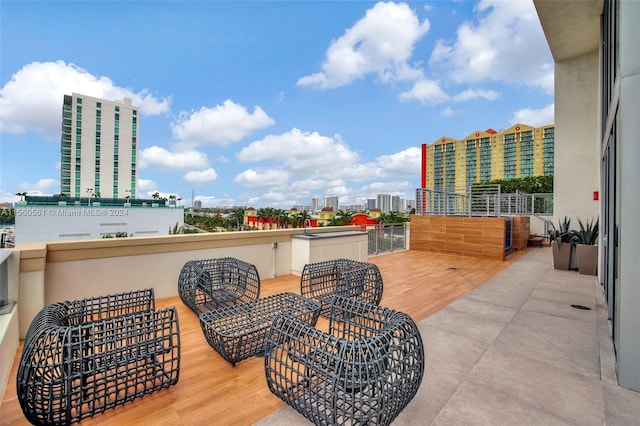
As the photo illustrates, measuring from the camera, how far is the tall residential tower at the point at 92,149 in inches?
2351

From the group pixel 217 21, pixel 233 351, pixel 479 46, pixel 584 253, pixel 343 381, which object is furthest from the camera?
pixel 479 46

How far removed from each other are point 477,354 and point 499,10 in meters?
9.29

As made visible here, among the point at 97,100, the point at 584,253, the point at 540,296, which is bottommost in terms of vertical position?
the point at 540,296

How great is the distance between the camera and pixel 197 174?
97.7 ft

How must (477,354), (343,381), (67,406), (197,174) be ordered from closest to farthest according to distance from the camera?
1. (343,381)
2. (67,406)
3. (477,354)
4. (197,174)

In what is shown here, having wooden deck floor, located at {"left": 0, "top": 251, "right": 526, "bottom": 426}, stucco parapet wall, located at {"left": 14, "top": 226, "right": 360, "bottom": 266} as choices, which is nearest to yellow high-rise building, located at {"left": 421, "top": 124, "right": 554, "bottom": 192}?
stucco parapet wall, located at {"left": 14, "top": 226, "right": 360, "bottom": 266}

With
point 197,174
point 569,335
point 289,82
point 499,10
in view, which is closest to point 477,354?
point 569,335

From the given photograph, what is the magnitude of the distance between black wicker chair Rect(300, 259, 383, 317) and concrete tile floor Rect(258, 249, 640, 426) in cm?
71

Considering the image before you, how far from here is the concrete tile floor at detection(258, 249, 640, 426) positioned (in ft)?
6.05

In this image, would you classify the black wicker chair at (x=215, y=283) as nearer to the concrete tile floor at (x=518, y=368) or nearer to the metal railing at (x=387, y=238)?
the concrete tile floor at (x=518, y=368)

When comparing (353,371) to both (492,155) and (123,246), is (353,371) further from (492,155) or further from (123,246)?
(492,155)

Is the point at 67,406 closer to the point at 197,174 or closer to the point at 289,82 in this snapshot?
the point at 289,82

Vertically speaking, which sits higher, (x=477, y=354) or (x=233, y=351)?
(x=233, y=351)

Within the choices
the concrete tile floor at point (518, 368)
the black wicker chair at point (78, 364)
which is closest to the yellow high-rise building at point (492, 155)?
the concrete tile floor at point (518, 368)
